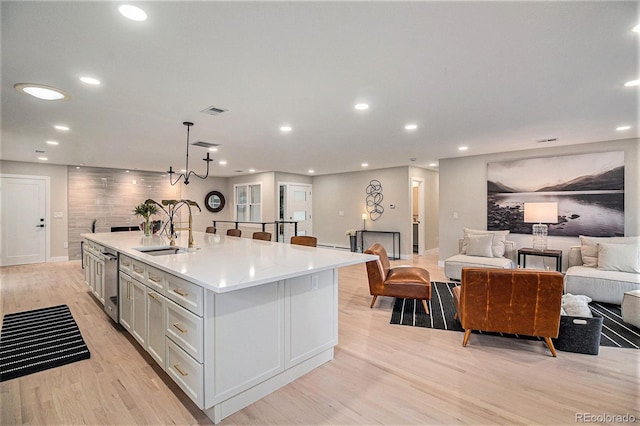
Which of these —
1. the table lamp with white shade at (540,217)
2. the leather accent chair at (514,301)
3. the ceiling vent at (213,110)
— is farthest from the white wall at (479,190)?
the ceiling vent at (213,110)

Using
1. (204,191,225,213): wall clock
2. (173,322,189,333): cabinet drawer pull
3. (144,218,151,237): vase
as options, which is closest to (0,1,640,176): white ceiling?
(144,218,151,237): vase

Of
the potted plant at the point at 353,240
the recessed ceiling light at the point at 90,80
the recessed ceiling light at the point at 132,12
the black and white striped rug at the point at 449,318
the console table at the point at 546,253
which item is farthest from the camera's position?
the potted plant at the point at 353,240

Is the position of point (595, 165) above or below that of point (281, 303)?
above

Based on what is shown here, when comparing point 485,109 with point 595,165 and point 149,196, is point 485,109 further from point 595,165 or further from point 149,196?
point 149,196

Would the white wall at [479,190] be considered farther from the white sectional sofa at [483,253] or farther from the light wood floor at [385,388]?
the light wood floor at [385,388]

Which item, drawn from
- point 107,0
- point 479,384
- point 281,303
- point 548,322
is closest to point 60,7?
point 107,0

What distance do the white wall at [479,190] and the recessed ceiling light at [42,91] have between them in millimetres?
6053

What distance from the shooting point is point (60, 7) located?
1.64 meters

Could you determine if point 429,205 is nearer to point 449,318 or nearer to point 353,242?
point 353,242

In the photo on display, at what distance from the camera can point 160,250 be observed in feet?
11.1

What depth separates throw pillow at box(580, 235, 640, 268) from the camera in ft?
14.3

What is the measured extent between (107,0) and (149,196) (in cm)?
795

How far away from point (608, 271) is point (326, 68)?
4543mm

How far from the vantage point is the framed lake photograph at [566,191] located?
187 inches
